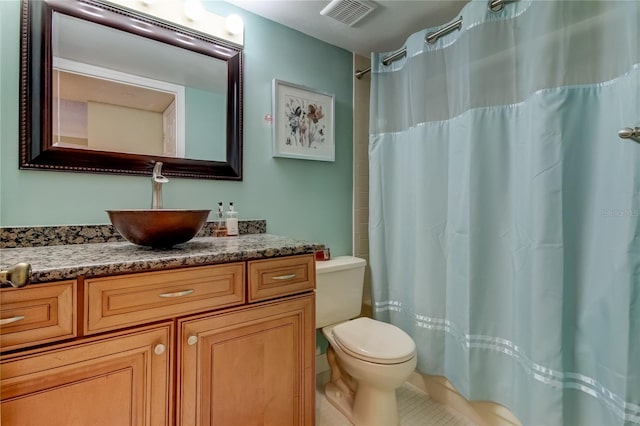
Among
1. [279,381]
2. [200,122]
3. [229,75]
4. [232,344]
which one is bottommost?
[279,381]

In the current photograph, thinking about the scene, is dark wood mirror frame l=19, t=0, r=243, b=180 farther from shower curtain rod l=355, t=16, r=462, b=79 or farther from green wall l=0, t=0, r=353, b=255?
shower curtain rod l=355, t=16, r=462, b=79

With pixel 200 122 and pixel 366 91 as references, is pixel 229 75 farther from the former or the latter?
pixel 366 91

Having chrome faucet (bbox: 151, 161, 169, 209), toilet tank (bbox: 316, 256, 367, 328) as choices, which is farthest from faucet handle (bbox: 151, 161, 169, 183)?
toilet tank (bbox: 316, 256, 367, 328)

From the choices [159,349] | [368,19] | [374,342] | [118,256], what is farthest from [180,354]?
[368,19]

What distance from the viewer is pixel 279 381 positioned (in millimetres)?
1173

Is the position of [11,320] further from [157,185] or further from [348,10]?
[348,10]

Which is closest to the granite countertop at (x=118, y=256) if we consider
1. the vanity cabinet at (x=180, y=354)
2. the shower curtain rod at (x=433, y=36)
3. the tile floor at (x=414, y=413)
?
the vanity cabinet at (x=180, y=354)

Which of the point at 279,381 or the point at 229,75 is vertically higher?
the point at 229,75

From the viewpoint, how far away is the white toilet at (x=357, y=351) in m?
1.37

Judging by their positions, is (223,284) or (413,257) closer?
(223,284)

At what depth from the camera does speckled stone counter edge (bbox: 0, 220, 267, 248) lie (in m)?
1.11

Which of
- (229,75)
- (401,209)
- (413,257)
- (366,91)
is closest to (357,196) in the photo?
(401,209)

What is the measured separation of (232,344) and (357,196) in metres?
1.36

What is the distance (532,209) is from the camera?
4.03 ft
